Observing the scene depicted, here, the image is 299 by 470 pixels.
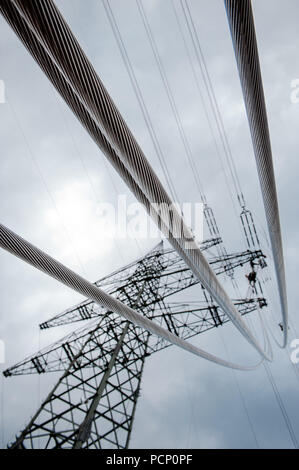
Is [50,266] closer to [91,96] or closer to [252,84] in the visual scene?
[91,96]

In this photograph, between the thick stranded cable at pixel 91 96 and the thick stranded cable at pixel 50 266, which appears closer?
the thick stranded cable at pixel 91 96

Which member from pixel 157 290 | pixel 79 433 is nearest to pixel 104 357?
pixel 79 433

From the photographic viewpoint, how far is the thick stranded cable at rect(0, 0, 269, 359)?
182 centimetres

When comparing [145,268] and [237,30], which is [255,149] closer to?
[237,30]

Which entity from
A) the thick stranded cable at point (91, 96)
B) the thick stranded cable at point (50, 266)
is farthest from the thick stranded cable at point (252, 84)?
the thick stranded cable at point (50, 266)

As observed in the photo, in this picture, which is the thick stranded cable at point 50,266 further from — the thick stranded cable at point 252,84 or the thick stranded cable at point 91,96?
the thick stranded cable at point 252,84

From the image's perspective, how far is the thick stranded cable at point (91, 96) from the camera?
1.82m

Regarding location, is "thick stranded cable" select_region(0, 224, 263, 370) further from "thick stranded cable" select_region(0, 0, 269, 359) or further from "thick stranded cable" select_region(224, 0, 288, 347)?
"thick stranded cable" select_region(224, 0, 288, 347)

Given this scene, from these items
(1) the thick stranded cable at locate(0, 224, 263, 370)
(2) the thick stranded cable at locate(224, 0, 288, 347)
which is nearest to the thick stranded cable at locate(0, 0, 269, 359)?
(2) the thick stranded cable at locate(224, 0, 288, 347)


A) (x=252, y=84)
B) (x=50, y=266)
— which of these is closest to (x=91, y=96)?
(x=252, y=84)

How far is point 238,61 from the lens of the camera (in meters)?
2.04
